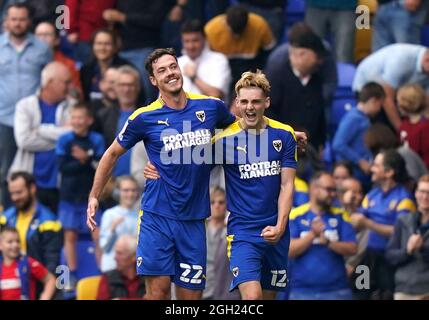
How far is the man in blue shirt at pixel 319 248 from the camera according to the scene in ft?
60.9

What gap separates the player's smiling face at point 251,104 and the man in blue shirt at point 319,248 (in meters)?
3.26

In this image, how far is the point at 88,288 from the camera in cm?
1908

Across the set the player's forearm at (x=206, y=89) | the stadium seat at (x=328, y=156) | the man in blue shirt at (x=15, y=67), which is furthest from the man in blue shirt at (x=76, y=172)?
the stadium seat at (x=328, y=156)

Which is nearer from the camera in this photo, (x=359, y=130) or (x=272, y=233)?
(x=272, y=233)

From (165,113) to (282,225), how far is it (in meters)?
1.44

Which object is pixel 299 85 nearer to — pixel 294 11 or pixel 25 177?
pixel 294 11

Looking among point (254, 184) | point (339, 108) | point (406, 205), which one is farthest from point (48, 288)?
point (254, 184)

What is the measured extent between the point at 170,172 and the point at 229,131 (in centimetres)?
65

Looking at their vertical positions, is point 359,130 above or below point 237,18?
below

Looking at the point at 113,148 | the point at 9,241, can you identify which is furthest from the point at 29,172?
the point at 113,148

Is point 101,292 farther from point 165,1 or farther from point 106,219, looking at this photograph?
point 165,1

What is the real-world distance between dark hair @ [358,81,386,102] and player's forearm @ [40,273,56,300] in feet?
13.5

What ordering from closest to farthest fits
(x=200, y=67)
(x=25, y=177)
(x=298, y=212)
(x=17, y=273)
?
(x=298, y=212)
(x=17, y=273)
(x=25, y=177)
(x=200, y=67)

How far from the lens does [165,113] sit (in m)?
15.4
